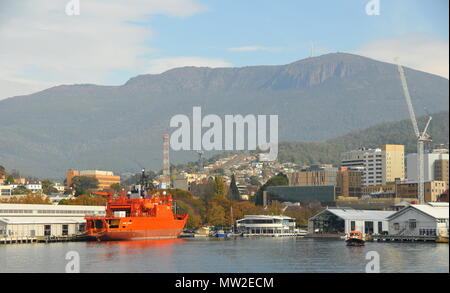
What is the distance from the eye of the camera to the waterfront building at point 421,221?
89.4 metres

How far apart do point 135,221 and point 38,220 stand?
13525mm

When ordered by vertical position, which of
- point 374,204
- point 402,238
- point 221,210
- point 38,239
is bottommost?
point 38,239

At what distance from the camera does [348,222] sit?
368 ft

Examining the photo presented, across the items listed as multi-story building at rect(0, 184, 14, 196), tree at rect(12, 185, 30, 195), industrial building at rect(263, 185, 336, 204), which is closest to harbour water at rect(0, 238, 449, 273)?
industrial building at rect(263, 185, 336, 204)

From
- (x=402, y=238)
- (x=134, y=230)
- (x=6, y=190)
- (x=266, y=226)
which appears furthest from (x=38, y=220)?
(x=6, y=190)

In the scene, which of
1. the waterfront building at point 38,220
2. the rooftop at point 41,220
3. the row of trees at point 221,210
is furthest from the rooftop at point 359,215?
the rooftop at point 41,220

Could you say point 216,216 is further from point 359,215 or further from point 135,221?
point 135,221

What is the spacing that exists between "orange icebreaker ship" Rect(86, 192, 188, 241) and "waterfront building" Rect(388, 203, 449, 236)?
101ft

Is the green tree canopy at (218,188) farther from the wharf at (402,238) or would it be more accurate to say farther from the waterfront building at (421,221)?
the waterfront building at (421,221)

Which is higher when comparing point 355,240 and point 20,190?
point 20,190

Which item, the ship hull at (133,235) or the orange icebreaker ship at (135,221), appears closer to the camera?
the ship hull at (133,235)

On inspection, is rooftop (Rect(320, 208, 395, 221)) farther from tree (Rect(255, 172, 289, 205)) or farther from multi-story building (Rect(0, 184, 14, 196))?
multi-story building (Rect(0, 184, 14, 196))

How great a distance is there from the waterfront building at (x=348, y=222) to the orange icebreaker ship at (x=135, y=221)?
2217 centimetres
